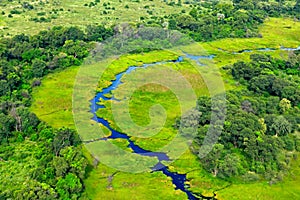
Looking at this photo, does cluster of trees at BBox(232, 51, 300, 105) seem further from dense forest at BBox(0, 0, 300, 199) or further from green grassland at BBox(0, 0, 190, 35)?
green grassland at BBox(0, 0, 190, 35)

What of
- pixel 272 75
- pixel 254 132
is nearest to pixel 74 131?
pixel 254 132

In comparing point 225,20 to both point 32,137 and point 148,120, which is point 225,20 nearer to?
point 148,120

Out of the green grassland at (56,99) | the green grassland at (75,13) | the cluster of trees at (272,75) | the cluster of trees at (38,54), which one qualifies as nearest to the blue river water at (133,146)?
the green grassland at (56,99)

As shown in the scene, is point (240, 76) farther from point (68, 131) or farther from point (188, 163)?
point (68, 131)

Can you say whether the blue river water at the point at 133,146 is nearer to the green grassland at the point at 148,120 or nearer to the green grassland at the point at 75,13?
the green grassland at the point at 148,120

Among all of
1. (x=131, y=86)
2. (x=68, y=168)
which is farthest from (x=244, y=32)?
(x=68, y=168)
